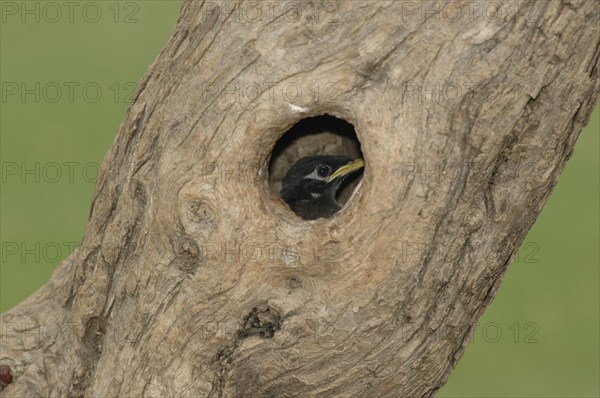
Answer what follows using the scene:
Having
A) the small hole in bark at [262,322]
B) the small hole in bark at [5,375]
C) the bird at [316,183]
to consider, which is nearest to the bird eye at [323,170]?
the bird at [316,183]

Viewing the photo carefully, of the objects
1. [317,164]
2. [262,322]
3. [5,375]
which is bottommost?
[262,322]

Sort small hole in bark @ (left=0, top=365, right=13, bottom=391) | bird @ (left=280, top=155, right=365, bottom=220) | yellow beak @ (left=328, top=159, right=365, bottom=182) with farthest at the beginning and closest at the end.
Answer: bird @ (left=280, top=155, right=365, bottom=220) → yellow beak @ (left=328, top=159, right=365, bottom=182) → small hole in bark @ (left=0, top=365, right=13, bottom=391)

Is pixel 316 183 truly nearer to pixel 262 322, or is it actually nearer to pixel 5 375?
pixel 262 322

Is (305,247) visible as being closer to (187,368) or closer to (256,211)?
(256,211)

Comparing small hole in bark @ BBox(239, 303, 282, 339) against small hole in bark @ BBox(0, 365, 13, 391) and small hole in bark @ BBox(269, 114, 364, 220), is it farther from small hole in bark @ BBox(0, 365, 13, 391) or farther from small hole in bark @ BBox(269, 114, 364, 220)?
small hole in bark @ BBox(0, 365, 13, 391)

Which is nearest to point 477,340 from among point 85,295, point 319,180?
point 319,180

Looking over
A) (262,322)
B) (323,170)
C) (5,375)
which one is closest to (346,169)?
(323,170)

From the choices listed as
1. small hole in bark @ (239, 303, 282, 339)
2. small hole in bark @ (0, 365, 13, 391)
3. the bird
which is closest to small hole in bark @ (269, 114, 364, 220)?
the bird

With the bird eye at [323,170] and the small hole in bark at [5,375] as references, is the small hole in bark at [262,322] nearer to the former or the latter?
the small hole in bark at [5,375]
